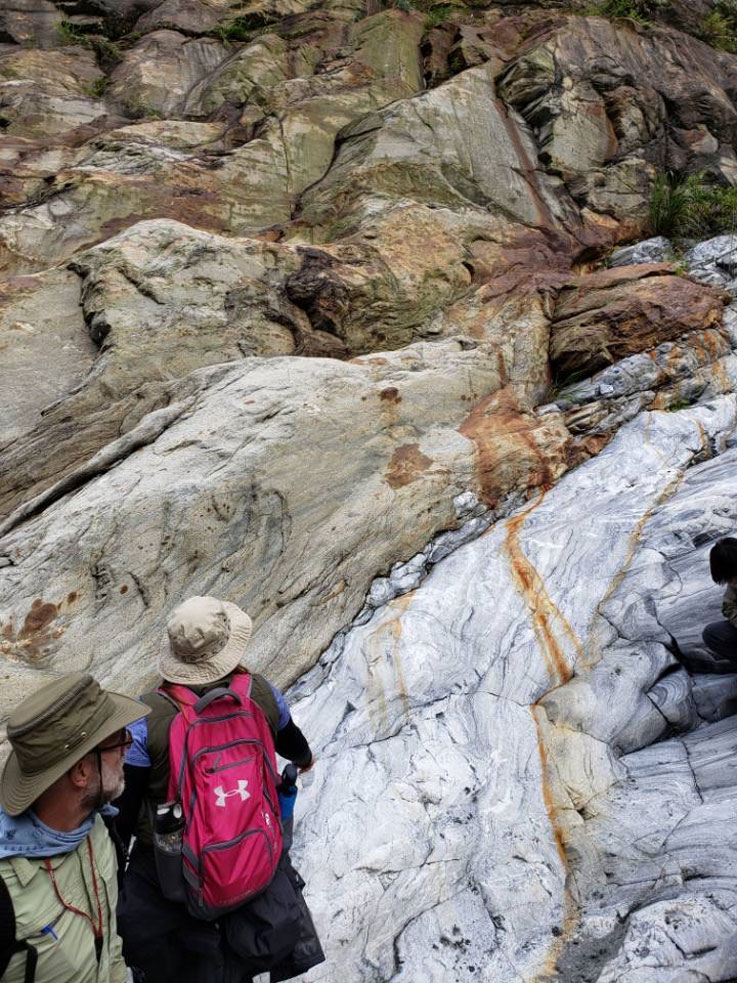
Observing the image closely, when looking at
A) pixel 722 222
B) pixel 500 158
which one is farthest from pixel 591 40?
pixel 722 222

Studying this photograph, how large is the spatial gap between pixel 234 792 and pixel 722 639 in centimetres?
398

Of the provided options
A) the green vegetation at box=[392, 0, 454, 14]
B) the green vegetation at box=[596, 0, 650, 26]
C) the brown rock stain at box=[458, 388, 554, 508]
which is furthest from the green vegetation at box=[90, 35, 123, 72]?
the brown rock stain at box=[458, 388, 554, 508]

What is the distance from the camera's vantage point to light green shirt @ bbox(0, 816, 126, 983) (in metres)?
2.06

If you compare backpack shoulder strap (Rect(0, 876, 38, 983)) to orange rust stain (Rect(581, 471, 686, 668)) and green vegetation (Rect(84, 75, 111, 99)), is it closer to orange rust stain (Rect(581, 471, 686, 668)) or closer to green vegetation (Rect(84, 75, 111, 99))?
orange rust stain (Rect(581, 471, 686, 668))

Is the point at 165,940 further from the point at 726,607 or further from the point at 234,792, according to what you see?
the point at 726,607

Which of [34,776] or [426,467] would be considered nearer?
[34,776]

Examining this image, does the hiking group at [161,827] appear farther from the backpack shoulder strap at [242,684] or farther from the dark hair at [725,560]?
the dark hair at [725,560]

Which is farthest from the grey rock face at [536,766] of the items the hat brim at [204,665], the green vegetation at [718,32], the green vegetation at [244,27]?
the green vegetation at [244,27]

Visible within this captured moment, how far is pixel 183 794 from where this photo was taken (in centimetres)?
277

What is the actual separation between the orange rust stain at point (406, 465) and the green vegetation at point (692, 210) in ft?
30.7

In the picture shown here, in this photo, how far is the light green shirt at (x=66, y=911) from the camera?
206 centimetres

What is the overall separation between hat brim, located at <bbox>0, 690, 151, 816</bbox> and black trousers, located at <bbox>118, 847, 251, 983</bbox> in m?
1.05

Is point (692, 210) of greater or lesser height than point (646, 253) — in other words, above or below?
above

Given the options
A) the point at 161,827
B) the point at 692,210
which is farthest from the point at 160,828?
the point at 692,210
